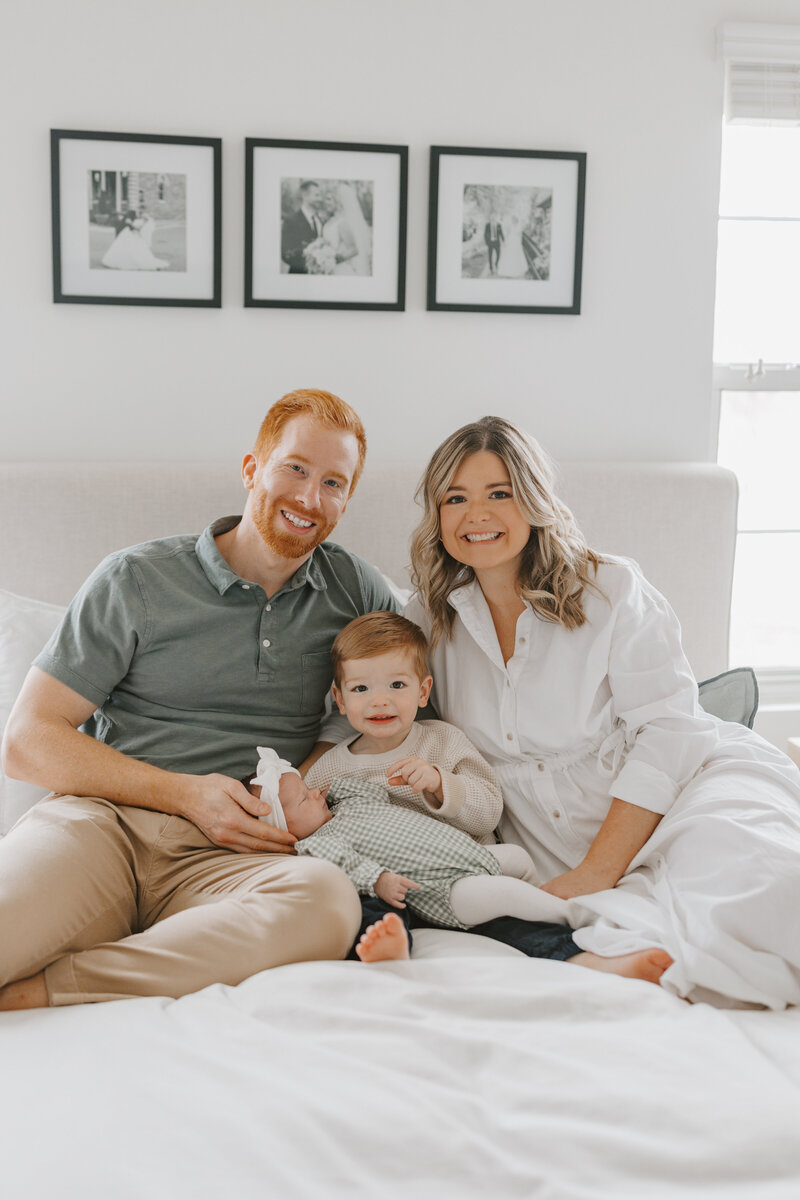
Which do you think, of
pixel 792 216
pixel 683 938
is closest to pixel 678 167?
pixel 792 216

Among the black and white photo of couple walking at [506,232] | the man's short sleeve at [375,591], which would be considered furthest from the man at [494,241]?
the man's short sleeve at [375,591]

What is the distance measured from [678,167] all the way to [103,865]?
2196mm

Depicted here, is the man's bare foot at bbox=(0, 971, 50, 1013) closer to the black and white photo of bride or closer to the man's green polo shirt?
the man's green polo shirt

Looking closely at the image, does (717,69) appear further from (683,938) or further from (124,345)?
(683,938)

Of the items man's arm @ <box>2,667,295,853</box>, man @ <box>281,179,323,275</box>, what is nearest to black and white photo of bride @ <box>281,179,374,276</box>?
man @ <box>281,179,323,275</box>

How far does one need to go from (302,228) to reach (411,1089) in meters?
2.00

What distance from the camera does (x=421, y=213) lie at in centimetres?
244

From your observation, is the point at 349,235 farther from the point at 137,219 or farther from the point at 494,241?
the point at 137,219

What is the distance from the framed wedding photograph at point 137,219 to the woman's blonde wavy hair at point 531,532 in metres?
0.90

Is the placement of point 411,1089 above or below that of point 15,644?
below

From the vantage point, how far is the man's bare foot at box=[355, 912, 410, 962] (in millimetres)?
1339

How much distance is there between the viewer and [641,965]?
1.35 metres

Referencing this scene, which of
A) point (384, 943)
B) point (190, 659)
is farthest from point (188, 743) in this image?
point (384, 943)

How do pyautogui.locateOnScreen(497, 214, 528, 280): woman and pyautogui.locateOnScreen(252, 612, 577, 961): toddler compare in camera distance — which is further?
pyautogui.locateOnScreen(497, 214, 528, 280): woman
